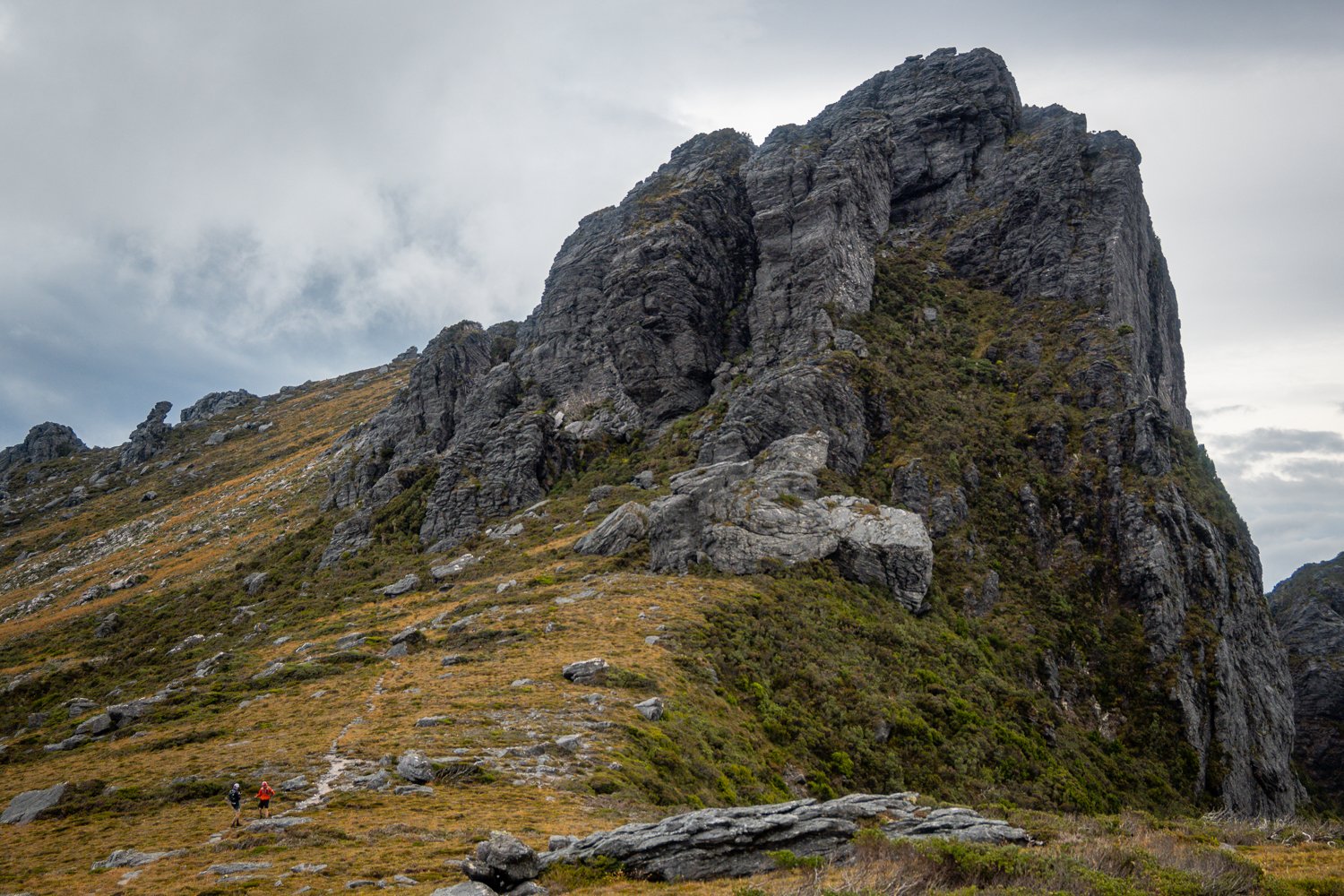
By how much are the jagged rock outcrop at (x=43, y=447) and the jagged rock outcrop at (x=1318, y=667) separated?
266745mm

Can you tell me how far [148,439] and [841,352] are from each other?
7175 inches

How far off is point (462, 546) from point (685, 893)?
60113mm

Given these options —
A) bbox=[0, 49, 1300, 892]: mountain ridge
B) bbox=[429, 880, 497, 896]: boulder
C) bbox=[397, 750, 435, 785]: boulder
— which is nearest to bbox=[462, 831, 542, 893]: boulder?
bbox=[429, 880, 497, 896]: boulder

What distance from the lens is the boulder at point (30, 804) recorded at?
79.8 feet

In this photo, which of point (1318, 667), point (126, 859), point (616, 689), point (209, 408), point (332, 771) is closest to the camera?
point (126, 859)

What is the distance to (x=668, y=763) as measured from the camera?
27344mm

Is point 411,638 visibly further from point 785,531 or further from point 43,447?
point 43,447

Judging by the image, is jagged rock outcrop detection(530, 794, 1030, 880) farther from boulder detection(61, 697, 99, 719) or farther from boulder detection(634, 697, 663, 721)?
boulder detection(61, 697, 99, 719)

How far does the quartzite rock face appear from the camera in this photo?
54.6 m

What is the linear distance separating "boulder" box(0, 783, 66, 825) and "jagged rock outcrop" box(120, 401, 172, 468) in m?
172

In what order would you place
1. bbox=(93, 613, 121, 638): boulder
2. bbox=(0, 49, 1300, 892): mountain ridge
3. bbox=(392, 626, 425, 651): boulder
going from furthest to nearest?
bbox=(93, 613, 121, 638): boulder
bbox=(392, 626, 425, 651): boulder
bbox=(0, 49, 1300, 892): mountain ridge

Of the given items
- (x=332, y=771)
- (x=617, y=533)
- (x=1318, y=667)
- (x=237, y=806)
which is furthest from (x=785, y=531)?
(x=1318, y=667)

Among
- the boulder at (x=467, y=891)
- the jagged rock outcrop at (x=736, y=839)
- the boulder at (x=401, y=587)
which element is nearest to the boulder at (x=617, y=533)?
the boulder at (x=401, y=587)

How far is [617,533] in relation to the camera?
5691 cm
